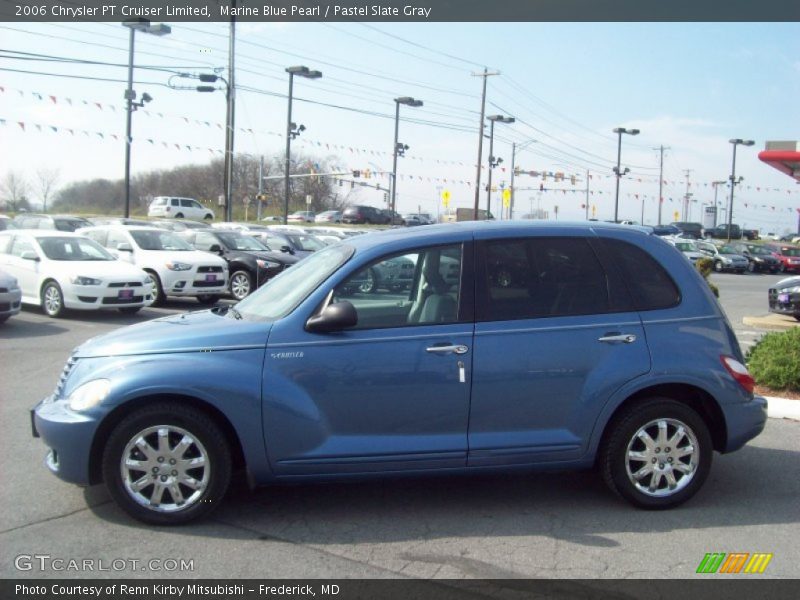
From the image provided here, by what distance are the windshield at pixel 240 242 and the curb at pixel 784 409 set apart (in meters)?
14.3

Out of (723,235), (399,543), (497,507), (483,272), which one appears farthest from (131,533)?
(723,235)

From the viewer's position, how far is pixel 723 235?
250 feet

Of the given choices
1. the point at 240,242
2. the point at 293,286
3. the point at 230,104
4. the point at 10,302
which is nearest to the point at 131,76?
the point at 230,104

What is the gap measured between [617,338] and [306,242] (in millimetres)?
21461

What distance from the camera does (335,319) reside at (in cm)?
481

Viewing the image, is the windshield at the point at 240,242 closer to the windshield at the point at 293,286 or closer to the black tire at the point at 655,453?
the windshield at the point at 293,286

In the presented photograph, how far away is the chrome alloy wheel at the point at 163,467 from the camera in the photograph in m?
4.78

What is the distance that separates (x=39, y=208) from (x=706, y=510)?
2601 inches

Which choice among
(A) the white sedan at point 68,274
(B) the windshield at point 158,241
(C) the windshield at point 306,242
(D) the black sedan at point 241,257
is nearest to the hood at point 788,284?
(D) the black sedan at point 241,257

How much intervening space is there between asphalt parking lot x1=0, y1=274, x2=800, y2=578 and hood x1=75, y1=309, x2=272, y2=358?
1006mm

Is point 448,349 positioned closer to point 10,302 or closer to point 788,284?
point 10,302

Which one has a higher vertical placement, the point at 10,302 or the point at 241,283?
the point at 241,283
